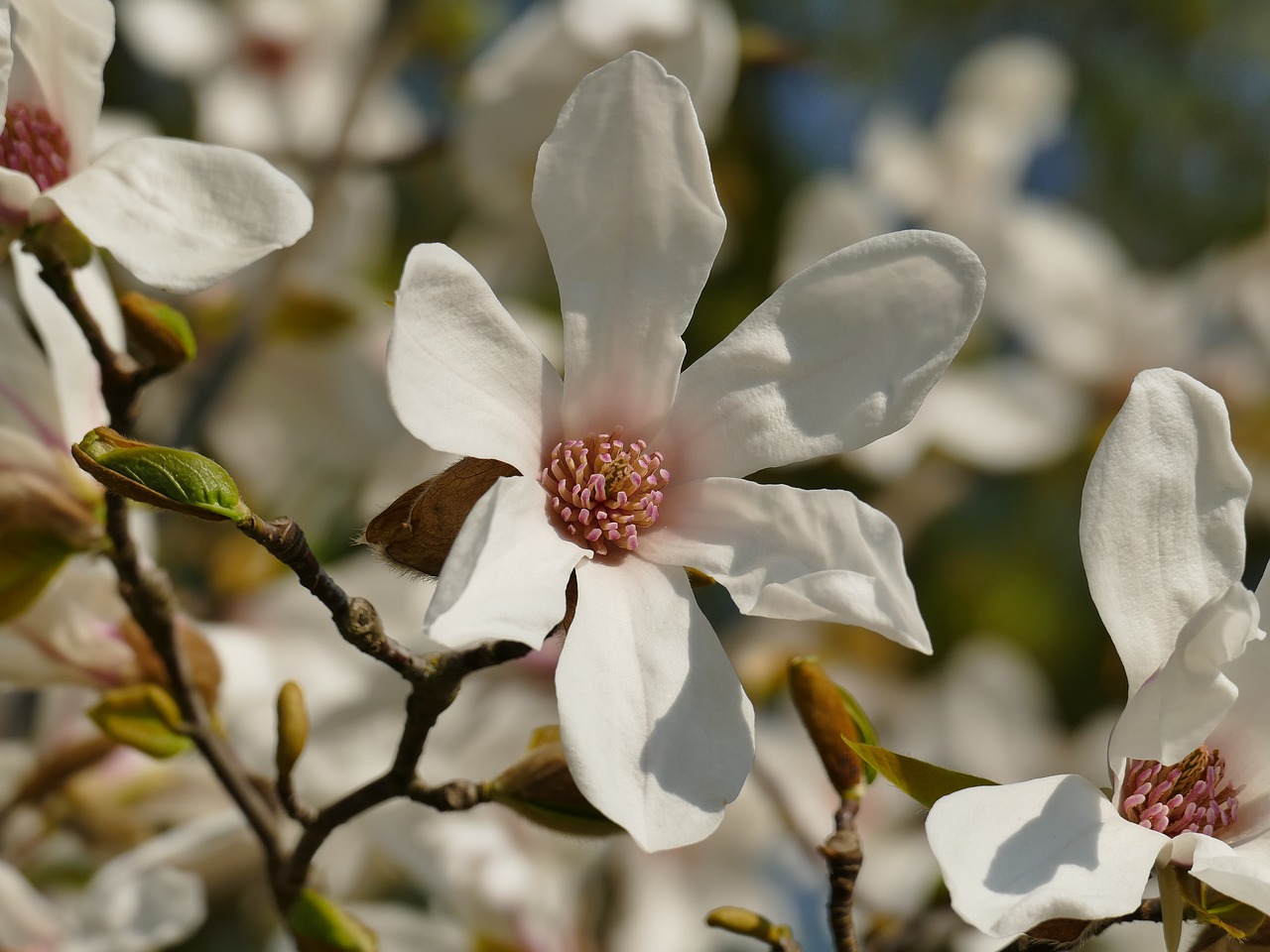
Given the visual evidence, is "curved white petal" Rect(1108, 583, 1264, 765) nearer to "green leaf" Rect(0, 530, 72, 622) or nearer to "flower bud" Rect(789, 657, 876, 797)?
"flower bud" Rect(789, 657, 876, 797)

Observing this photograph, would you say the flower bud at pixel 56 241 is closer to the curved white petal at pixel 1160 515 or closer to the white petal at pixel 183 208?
the white petal at pixel 183 208

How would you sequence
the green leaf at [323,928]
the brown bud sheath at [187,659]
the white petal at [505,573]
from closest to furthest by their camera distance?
the white petal at [505,573]
the green leaf at [323,928]
the brown bud sheath at [187,659]

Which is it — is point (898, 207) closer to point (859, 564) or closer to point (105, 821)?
point (105, 821)

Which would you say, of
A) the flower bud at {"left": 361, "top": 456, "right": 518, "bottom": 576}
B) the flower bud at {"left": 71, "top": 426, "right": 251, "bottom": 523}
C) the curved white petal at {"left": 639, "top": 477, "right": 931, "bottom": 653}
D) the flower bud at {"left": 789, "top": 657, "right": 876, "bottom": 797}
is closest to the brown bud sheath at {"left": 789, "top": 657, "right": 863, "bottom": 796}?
the flower bud at {"left": 789, "top": 657, "right": 876, "bottom": 797}

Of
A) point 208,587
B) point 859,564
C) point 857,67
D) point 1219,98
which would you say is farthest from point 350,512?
point 1219,98

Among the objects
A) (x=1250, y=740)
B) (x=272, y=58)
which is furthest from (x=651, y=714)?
(x=272, y=58)

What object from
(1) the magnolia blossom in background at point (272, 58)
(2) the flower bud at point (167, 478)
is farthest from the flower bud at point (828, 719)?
(1) the magnolia blossom in background at point (272, 58)

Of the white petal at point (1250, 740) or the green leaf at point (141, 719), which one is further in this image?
the green leaf at point (141, 719)

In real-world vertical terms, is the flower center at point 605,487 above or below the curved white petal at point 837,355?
below
